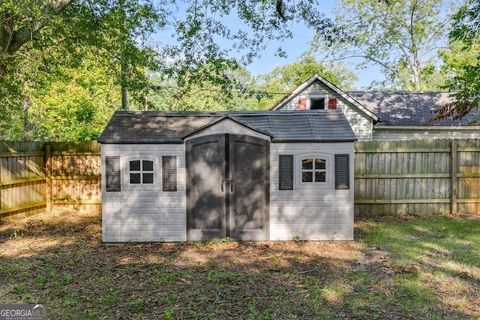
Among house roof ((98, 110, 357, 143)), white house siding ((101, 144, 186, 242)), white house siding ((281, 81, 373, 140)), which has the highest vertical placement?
white house siding ((281, 81, 373, 140))

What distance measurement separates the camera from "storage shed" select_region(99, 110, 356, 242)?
776 cm

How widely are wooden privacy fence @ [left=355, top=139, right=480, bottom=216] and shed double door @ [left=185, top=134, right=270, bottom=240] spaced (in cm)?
393

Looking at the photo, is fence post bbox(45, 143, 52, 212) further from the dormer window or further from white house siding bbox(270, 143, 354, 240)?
the dormer window

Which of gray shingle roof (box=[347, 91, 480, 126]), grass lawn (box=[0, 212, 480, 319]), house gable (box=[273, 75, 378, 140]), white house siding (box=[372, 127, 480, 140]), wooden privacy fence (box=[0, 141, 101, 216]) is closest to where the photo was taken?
grass lawn (box=[0, 212, 480, 319])

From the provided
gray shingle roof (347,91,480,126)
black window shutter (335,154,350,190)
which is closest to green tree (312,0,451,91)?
gray shingle roof (347,91,480,126)

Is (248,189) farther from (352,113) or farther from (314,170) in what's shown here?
(352,113)

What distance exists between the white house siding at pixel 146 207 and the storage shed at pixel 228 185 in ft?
0.07

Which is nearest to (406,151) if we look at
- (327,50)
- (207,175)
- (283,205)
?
(283,205)

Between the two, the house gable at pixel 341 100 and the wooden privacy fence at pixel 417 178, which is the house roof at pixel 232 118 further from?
the house gable at pixel 341 100

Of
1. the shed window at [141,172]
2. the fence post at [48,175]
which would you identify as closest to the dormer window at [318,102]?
the shed window at [141,172]

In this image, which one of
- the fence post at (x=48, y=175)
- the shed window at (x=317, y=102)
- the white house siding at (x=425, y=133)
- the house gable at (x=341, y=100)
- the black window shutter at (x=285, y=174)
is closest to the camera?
the black window shutter at (x=285, y=174)

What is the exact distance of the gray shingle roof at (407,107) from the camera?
17281 millimetres

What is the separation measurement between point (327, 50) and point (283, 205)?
23.7 m

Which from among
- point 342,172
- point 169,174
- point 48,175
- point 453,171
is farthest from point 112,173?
point 453,171
